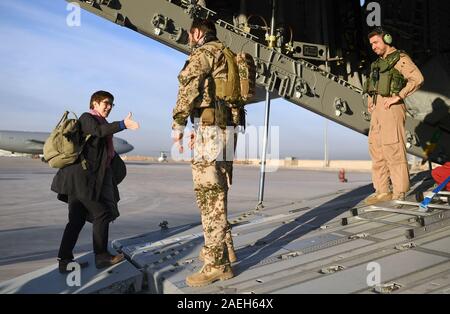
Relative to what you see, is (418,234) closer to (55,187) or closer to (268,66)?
(55,187)

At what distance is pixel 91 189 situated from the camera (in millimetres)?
3078

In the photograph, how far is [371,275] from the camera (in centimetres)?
235

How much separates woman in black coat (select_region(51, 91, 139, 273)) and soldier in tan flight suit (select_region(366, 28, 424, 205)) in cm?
283

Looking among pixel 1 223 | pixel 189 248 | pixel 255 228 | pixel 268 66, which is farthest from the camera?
pixel 1 223

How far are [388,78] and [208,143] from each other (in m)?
2.63

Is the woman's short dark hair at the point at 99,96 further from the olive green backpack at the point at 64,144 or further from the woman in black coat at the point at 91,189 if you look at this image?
the olive green backpack at the point at 64,144

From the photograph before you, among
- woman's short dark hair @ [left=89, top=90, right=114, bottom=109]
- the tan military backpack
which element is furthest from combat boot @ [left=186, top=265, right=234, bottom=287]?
woman's short dark hair @ [left=89, top=90, right=114, bottom=109]

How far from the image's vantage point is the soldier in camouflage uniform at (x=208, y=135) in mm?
2465

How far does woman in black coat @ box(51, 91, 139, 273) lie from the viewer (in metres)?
3.04

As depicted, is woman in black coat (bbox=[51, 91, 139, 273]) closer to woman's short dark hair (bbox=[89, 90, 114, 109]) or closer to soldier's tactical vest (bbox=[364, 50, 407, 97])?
woman's short dark hair (bbox=[89, 90, 114, 109])

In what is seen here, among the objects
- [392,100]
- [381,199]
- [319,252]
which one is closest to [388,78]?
[392,100]

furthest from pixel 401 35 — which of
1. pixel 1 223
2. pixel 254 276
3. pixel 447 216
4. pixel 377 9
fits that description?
pixel 1 223

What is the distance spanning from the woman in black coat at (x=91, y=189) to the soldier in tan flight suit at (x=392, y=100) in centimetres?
283

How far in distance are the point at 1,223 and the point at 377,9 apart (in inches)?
310
